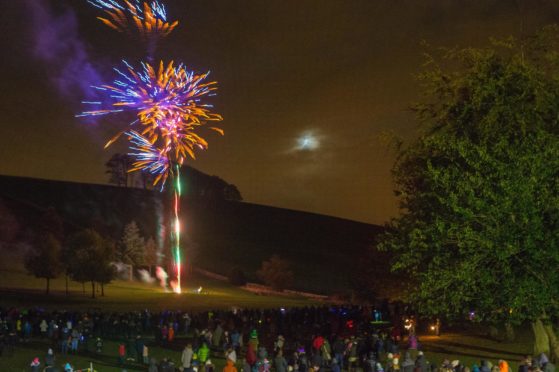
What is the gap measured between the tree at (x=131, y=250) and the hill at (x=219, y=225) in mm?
20184

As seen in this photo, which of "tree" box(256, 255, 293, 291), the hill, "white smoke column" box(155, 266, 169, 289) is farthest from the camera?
the hill

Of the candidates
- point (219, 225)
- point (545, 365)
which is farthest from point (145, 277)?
point (545, 365)

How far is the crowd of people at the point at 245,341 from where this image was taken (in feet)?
68.0

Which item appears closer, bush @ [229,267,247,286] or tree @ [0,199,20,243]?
bush @ [229,267,247,286]

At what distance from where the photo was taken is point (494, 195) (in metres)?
21.6

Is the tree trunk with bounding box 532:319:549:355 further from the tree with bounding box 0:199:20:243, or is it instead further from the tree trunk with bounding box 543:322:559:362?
the tree with bounding box 0:199:20:243

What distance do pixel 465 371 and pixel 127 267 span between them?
76968 mm

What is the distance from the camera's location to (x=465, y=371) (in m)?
18.7

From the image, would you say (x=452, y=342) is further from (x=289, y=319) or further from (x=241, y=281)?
(x=241, y=281)

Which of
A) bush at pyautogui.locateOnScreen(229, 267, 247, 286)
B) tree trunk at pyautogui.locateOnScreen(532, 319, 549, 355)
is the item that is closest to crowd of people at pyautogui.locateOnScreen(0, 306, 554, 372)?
tree trunk at pyautogui.locateOnScreen(532, 319, 549, 355)

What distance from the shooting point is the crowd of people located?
20.7 meters

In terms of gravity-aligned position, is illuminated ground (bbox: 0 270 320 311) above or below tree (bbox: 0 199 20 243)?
below

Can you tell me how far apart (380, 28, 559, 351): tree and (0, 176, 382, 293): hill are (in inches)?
3223

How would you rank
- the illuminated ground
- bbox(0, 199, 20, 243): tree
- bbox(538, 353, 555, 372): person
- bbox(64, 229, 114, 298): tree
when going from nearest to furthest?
bbox(538, 353, 555, 372): person
the illuminated ground
bbox(64, 229, 114, 298): tree
bbox(0, 199, 20, 243): tree
